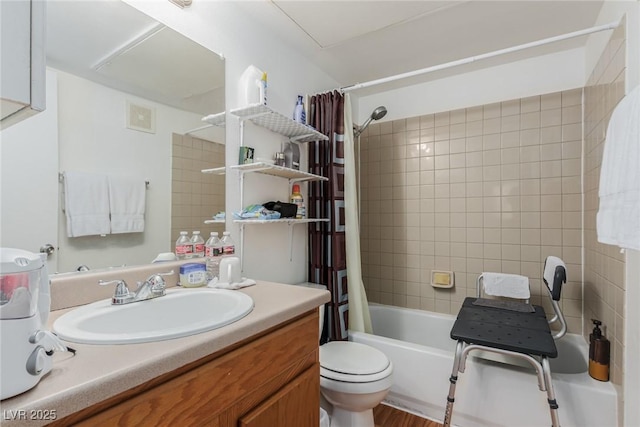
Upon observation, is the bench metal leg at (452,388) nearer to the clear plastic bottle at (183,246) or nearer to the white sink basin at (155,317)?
the white sink basin at (155,317)

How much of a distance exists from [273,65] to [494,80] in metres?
1.69

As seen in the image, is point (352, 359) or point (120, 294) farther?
point (352, 359)

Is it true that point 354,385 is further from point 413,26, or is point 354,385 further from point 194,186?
point 413,26

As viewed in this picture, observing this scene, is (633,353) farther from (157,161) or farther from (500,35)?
(157,161)

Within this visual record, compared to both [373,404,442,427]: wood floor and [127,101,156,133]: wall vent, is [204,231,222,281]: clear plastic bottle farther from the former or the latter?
[373,404,442,427]: wood floor

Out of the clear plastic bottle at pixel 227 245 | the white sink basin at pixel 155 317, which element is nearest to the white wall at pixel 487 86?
the clear plastic bottle at pixel 227 245

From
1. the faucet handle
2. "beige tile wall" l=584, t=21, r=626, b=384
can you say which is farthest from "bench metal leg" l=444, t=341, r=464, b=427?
the faucet handle

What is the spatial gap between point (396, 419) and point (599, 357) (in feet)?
3.52

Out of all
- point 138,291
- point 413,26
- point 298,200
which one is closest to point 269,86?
point 298,200

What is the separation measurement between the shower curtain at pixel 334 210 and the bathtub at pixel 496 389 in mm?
326

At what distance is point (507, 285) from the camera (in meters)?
1.97

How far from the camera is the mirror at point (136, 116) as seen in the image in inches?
38.5


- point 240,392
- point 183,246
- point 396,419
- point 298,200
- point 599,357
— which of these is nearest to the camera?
point 240,392

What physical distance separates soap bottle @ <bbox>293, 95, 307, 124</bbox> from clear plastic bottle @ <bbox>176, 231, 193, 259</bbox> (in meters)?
0.99
